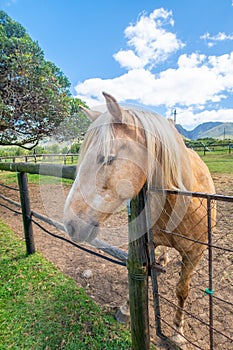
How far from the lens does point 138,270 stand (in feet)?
4.00

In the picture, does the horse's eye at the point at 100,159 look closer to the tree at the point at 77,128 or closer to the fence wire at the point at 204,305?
the tree at the point at 77,128

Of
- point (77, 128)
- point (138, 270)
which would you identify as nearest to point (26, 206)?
point (77, 128)

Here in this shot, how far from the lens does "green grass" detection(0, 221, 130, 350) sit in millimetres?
1594

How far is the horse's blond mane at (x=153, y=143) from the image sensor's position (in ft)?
3.24

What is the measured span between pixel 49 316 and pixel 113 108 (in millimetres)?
1933

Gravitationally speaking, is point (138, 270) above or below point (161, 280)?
above

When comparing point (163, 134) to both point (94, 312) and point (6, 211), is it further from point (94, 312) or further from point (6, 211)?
point (6, 211)

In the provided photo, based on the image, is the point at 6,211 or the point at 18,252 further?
the point at 6,211

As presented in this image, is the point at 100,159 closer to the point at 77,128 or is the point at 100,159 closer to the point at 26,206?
the point at 77,128

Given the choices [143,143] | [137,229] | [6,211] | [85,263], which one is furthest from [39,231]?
[143,143]

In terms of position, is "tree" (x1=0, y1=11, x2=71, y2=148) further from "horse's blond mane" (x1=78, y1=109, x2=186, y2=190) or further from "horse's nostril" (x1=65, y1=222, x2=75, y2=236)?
"horse's nostril" (x1=65, y1=222, x2=75, y2=236)

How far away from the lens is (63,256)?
2936 millimetres

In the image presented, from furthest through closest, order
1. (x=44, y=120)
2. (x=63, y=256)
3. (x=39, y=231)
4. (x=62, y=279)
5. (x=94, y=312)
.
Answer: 1. (x=44, y=120)
2. (x=39, y=231)
3. (x=63, y=256)
4. (x=62, y=279)
5. (x=94, y=312)

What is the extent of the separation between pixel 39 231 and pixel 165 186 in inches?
133
